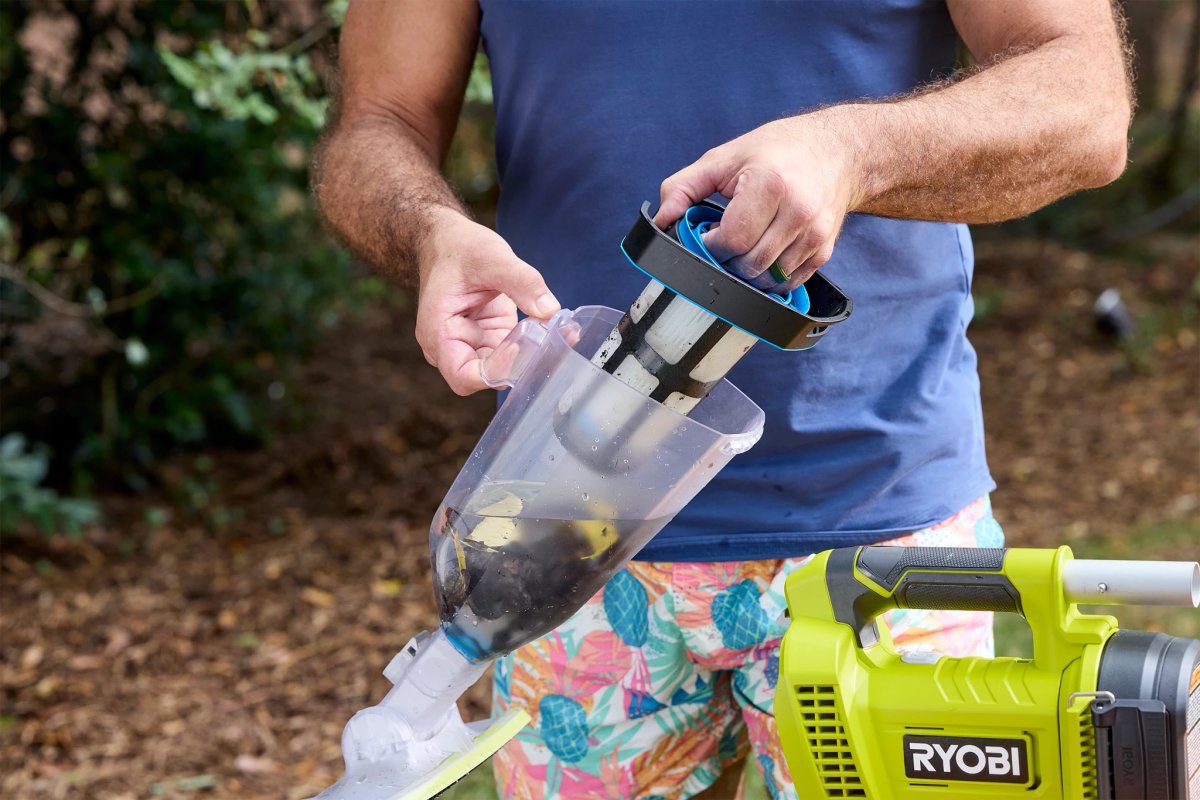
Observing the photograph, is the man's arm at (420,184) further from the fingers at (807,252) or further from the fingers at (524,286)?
the fingers at (807,252)

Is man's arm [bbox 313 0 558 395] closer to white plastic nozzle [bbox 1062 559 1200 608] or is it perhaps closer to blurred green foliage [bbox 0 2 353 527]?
white plastic nozzle [bbox 1062 559 1200 608]

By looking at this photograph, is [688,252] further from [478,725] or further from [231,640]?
[231,640]

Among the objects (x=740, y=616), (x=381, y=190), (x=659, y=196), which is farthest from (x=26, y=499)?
(x=659, y=196)

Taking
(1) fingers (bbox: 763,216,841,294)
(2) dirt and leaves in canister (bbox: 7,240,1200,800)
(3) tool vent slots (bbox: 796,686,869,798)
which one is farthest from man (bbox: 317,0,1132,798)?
(2) dirt and leaves in canister (bbox: 7,240,1200,800)

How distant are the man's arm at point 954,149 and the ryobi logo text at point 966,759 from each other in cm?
45

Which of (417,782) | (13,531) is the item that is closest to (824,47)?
(417,782)

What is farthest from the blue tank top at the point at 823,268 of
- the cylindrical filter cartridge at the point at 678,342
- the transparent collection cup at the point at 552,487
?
the cylindrical filter cartridge at the point at 678,342

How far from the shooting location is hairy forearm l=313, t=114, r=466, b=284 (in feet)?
5.14

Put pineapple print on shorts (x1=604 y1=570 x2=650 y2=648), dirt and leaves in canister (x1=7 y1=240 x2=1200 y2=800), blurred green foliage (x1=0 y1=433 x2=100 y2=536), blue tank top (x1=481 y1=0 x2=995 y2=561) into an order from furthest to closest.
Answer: blurred green foliage (x1=0 y1=433 x2=100 y2=536) < dirt and leaves in canister (x1=7 y1=240 x2=1200 y2=800) < pineapple print on shorts (x1=604 y1=570 x2=650 y2=648) < blue tank top (x1=481 y1=0 x2=995 y2=561)

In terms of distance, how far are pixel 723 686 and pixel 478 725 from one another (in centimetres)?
46

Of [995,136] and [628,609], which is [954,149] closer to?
[995,136]

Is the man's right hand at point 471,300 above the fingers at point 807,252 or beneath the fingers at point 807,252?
beneath

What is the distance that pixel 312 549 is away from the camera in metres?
4.57

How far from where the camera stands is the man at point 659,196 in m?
1.47
